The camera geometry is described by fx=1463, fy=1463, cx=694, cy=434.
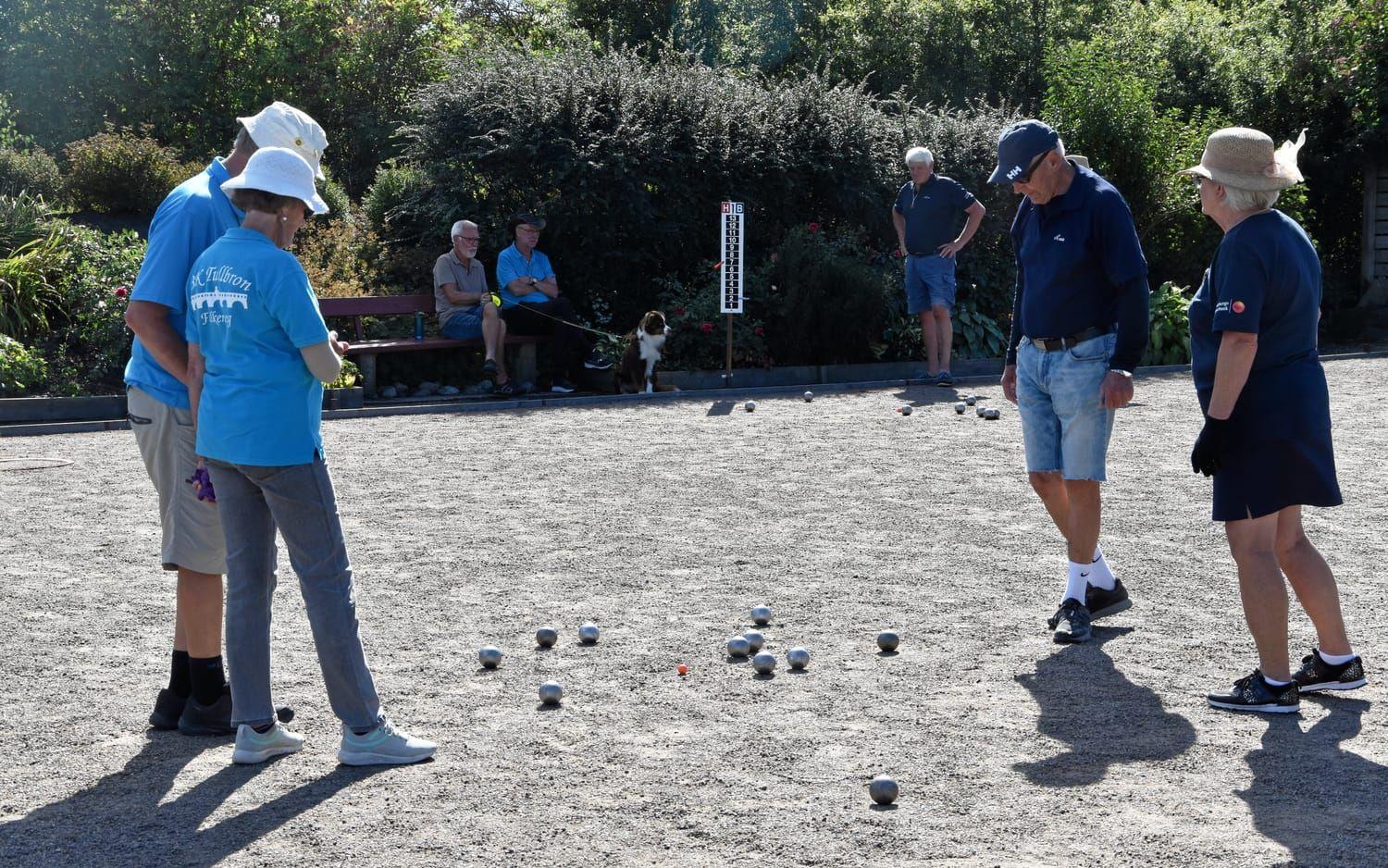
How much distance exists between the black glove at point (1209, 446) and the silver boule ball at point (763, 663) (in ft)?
5.08

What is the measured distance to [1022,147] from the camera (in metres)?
5.39

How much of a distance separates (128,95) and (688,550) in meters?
25.2

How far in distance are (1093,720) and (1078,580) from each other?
1.15m

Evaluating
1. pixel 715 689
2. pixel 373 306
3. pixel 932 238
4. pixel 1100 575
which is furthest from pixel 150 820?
pixel 373 306

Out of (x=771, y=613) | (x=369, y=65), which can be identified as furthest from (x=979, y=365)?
(x=369, y=65)

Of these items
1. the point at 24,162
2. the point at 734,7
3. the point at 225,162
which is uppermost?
the point at 734,7

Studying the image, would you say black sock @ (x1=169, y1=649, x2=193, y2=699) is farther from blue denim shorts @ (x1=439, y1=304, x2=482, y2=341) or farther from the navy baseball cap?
blue denim shorts @ (x1=439, y1=304, x2=482, y2=341)

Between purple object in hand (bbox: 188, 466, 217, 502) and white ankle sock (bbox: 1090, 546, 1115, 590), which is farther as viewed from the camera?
white ankle sock (bbox: 1090, 546, 1115, 590)

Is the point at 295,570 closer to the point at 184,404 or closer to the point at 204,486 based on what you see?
the point at 204,486

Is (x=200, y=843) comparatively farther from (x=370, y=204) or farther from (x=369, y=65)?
(x=369, y=65)

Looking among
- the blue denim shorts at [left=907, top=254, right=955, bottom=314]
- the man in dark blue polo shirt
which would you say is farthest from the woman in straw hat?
the blue denim shorts at [left=907, top=254, right=955, bottom=314]

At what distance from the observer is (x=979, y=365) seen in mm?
15617

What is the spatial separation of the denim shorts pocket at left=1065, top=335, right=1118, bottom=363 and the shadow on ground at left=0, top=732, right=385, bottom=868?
2956mm

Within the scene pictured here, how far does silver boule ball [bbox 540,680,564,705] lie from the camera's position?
4742 millimetres
